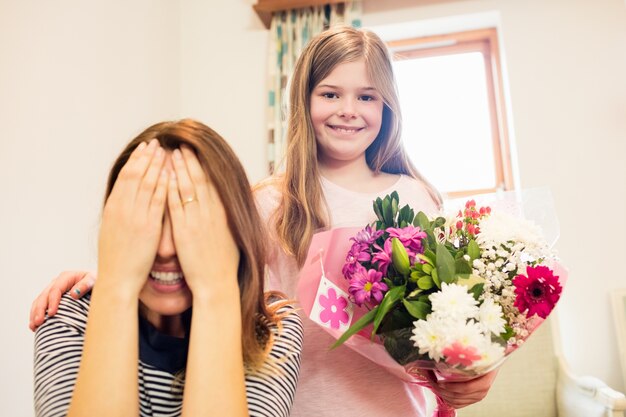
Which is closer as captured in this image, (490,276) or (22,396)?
(490,276)

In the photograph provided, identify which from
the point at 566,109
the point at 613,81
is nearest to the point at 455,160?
the point at 566,109

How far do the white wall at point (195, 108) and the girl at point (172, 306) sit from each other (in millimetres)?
1085

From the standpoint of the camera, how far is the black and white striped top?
0.70 m

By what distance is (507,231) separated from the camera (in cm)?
84

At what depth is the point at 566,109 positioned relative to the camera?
102 inches

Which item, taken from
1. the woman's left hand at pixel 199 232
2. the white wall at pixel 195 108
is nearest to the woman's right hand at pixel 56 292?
the woman's left hand at pixel 199 232

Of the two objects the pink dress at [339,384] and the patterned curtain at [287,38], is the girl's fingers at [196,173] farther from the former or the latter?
the patterned curtain at [287,38]

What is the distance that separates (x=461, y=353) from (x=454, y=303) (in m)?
0.07

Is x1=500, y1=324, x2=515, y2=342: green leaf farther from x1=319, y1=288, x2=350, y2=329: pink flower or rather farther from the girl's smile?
the girl's smile

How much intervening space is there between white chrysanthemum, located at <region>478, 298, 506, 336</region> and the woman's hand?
1.60 ft

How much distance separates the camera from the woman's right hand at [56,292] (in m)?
0.79

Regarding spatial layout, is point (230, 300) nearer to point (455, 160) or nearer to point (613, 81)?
point (455, 160)

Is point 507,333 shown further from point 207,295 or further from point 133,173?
point 133,173

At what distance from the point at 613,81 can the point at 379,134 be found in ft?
→ 6.68
